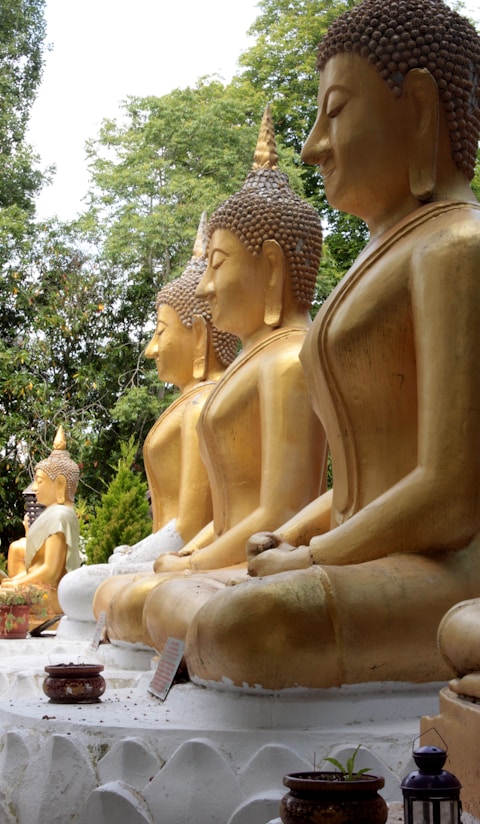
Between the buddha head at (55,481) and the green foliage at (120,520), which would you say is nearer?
the buddha head at (55,481)

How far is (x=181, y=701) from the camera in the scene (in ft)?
12.5

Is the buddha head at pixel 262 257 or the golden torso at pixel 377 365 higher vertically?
the buddha head at pixel 262 257

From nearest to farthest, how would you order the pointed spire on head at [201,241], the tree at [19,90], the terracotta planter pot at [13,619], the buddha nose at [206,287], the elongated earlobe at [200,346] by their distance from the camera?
the buddha nose at [206,287], the elongated earlobe at [200,346], the terracotta planter pot at [13,619], the pointed spire on head at [201,241], the tree at [19,90]

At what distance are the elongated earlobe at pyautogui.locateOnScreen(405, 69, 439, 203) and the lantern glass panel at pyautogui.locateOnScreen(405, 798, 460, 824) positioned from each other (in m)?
2.45

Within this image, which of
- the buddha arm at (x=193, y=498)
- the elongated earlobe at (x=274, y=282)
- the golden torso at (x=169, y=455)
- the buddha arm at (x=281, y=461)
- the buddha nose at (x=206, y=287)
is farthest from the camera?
the golden torso at (x=169, y=455)

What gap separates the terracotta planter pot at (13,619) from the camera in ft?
25.3

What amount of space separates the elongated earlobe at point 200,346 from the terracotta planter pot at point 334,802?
17.4ft

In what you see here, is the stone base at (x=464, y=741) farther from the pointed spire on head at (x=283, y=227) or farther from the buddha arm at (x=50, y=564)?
the buddha arm at (x=50, y=564)

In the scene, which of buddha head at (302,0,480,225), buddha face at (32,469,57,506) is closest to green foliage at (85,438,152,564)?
buddha face at (32,469,57,506)

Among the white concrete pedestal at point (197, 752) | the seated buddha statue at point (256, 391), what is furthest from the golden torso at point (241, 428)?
the white concrete pedestal at point (197, 752)

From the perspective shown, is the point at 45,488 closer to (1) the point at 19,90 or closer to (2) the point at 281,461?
(2) the point at 281,461

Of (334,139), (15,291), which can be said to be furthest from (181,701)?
(15,291)

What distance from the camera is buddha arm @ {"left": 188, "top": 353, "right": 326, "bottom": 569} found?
501cm

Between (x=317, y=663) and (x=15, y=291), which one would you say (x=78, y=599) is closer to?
(x=317, y=663)
